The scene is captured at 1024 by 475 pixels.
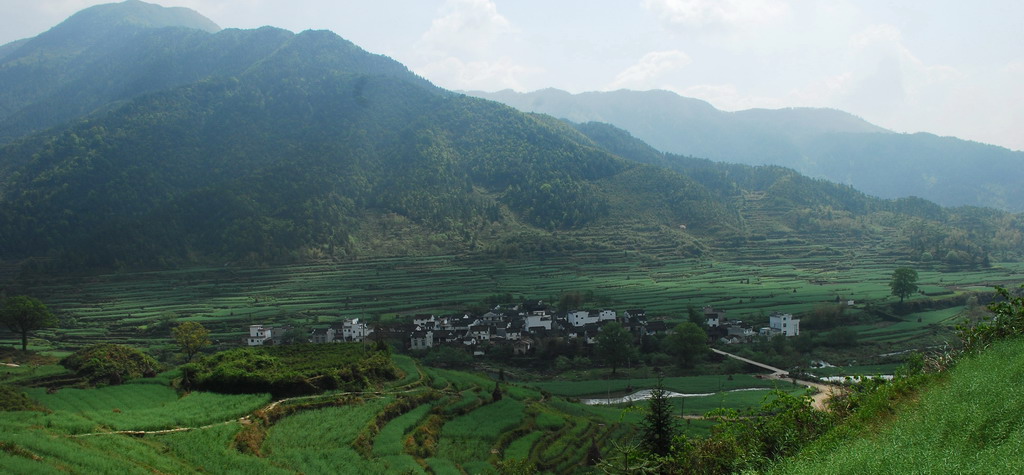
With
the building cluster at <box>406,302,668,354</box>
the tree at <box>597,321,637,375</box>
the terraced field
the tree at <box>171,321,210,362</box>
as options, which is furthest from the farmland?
the terraced field

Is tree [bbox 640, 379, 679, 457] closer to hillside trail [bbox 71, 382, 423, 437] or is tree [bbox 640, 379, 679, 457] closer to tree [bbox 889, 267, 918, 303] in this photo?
hillside trail [bbox 71, 382, 423, 437]

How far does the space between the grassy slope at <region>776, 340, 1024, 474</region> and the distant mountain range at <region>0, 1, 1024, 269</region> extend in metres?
76.4

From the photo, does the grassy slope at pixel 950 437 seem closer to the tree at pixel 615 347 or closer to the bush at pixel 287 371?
the bush at pixel 287 371

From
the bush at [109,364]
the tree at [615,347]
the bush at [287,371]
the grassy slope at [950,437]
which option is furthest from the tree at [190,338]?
the grassy slope at [950,437]

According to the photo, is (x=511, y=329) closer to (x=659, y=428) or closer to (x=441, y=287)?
(x=441, y=287)

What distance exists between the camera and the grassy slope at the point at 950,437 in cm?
706

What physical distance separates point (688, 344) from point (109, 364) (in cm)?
3540

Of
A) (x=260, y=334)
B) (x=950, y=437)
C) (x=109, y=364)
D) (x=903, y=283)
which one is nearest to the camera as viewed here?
(x=950, y=437)

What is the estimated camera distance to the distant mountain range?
84875 mm

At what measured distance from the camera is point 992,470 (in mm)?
6469

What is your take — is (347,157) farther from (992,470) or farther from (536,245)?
(992,470)

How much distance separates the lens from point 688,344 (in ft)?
143

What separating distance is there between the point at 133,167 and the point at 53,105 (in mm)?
82541

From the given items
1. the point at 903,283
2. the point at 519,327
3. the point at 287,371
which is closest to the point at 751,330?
the point at 903,283
